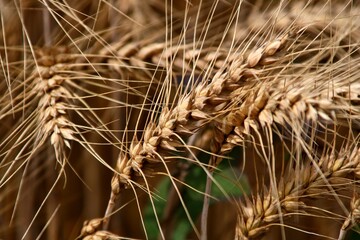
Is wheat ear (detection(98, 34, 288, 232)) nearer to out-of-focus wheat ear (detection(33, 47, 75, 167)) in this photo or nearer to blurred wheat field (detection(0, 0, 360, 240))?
blurred wheat field (detection(0, 0, 360, 240))

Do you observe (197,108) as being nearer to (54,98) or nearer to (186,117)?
(186,117)

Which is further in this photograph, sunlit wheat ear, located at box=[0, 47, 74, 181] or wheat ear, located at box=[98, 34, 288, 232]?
sunlit wheat ear, located at box=[0, 47, 74, 181]

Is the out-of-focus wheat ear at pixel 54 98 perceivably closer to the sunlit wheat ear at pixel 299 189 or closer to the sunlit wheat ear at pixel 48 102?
the sunlit wheat ear at pixel 48 102

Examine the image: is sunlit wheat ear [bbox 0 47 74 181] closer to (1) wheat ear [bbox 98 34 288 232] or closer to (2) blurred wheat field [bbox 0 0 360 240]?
(2) blurred wheat field [bbox 0 0 360 240]

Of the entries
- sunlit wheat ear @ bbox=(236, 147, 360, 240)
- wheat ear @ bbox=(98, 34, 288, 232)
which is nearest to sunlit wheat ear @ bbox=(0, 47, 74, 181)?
wheat ear @ bbox=(98, 34, 288, 232)

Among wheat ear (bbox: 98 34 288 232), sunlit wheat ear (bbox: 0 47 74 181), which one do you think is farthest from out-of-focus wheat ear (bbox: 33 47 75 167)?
wheat ear (bbox: 98 34 288 232)

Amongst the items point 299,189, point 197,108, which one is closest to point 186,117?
point 197,108

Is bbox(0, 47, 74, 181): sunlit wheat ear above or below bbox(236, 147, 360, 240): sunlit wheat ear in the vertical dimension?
above

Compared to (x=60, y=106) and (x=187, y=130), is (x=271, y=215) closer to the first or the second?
(x=187, y=130)
